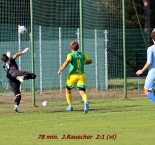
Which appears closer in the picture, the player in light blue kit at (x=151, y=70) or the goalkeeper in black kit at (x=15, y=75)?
the player in light blue kit at (x=151, y=70)

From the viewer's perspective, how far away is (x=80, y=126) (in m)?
17.5

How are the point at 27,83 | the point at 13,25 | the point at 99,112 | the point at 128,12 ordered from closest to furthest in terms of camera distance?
1. the point at 99,112
2. the point at 13,25
3. the point at 27,83
4. the point at 128,12

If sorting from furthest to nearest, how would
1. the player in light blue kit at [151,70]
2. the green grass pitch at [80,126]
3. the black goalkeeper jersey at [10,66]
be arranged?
the black goalkeeper jersey at [10,66]
the player in light blue kit at [151,70]
the green grass pitch at [80,126]

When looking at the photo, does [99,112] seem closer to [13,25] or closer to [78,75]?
[78,75]

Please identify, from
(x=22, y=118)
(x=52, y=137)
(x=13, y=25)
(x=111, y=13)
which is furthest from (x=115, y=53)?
(x=52, y=137)

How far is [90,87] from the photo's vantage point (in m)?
34.2

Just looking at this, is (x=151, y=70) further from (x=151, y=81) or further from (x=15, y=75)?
(x=15, y=75)

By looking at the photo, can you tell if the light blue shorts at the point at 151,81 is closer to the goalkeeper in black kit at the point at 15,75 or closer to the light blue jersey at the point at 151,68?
the light blue jersey at the point at 151,68

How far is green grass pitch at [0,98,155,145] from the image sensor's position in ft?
48.2

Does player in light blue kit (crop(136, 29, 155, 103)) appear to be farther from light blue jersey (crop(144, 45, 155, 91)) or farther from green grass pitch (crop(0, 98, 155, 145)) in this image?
green grass pitch (crop(0, 98, 155, 145))

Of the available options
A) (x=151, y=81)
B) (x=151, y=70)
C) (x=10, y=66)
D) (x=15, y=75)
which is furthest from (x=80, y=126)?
(x=10, y=66)

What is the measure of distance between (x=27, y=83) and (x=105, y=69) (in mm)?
3694

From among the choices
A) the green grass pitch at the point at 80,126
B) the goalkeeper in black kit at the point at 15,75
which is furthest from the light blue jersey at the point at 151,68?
the goalkeeper in black kit at the point at 15,75

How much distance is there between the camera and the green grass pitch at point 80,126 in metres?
14.7
